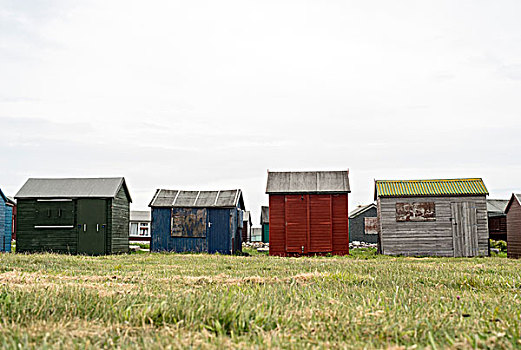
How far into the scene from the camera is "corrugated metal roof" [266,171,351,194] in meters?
29.8

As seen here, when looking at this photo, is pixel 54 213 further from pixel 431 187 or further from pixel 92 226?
pixel 431 187

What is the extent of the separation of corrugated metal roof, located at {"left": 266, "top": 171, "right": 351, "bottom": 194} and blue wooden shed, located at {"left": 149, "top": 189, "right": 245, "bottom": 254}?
9.99 ft

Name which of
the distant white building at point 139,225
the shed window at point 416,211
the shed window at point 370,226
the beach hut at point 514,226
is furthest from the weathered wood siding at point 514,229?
the distant white building at point 139,225

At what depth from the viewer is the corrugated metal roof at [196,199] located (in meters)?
32.3

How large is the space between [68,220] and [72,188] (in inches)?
74.4

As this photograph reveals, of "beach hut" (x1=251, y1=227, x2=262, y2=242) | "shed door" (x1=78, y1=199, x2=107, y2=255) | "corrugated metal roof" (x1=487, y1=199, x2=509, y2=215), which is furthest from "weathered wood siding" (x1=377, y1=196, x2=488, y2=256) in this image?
"beach hut" (x1=251, y1=227, x2=262, y2=242)

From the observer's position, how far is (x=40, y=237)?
29.3m

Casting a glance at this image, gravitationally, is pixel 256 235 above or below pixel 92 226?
below

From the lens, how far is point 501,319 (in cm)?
596

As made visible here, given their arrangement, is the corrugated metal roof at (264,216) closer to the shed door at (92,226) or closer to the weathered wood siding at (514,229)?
the shed door at (92,226)

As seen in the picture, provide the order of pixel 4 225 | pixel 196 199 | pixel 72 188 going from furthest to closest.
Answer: pixel 196 199, pixel 4 225, pixel 72 188

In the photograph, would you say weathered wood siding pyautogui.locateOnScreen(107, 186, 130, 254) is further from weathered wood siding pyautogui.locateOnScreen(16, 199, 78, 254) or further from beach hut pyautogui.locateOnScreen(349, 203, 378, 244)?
beach hut pyautogui.locateOnScreen(349, 203, 378, 244)

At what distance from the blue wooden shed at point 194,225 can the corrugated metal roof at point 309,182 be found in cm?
304

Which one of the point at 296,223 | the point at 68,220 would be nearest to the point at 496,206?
the point at 296,223
